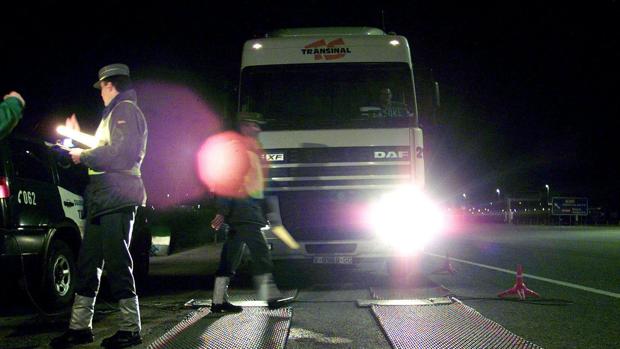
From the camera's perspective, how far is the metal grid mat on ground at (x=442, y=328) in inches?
190

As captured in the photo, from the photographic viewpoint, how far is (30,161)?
7227mm

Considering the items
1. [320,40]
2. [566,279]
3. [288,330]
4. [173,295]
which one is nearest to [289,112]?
[320,40]

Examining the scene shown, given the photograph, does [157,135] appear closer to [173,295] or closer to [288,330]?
[173,295]

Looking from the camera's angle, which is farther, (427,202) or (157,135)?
(157,135)

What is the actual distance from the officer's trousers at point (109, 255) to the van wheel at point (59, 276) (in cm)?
229

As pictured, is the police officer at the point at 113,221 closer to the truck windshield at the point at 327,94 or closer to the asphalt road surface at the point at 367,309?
the asphalt road surface at the point at 367,309

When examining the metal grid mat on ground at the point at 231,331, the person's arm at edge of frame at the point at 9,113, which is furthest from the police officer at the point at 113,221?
the person's arm at edge of frame at the point at 9,113

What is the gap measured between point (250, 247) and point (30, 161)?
280 centimetres

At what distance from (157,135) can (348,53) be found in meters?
22.7

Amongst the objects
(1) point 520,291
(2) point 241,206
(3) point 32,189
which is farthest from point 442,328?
(3) point 32,189

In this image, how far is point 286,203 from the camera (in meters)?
8.59

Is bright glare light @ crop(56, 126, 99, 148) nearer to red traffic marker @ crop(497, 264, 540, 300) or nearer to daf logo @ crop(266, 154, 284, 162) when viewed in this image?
daf logo @ crop(266, 154, 284, 162)

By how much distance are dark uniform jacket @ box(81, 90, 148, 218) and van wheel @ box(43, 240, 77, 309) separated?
7.92 feet

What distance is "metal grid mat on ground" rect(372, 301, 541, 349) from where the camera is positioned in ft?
15.8
